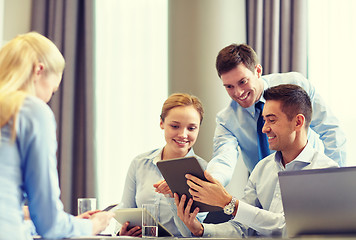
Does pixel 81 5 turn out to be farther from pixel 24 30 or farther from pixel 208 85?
pixel 208 85

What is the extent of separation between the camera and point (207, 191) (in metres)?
2.12

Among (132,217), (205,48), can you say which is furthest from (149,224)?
(205,48)

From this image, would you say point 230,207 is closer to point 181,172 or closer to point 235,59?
point 181,172

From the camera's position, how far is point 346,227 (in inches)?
64.7

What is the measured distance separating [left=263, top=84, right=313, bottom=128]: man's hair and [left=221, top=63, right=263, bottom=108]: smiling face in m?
0.33

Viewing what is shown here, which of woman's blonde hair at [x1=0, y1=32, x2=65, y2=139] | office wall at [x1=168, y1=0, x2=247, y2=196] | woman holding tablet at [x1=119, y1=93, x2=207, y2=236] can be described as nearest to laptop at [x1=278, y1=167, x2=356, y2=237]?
woman's blonde hair at [x1=0, y1=32, x2=65, y2=139]

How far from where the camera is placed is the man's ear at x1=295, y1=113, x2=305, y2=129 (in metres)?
2.40

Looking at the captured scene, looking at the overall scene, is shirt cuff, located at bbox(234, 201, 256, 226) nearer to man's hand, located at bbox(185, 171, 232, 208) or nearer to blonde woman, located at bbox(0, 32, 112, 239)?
man's hand, located at bbox(185, 171, 232, 208)

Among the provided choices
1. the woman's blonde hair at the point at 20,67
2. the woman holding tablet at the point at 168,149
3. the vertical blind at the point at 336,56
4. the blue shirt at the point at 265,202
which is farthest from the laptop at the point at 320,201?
the vertical blind at the point at 336,56

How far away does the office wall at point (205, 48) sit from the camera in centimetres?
390

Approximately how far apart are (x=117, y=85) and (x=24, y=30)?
3.09ft

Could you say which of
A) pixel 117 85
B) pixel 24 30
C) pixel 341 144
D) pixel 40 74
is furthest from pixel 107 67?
pixel 40 74

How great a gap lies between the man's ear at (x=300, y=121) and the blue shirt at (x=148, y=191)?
57cm

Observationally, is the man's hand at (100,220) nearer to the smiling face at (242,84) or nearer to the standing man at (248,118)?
the standing man at (248,118)
